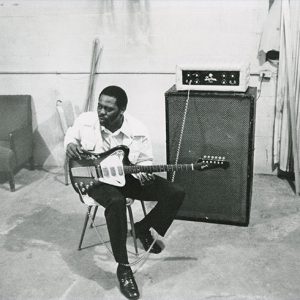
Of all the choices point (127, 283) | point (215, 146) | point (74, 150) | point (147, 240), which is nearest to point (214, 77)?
point (215, 146)

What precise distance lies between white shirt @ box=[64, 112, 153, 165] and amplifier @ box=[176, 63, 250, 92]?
0.52 metres

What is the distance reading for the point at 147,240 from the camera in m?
3.46

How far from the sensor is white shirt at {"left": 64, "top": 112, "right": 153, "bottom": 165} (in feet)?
10.8

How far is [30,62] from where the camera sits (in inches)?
191

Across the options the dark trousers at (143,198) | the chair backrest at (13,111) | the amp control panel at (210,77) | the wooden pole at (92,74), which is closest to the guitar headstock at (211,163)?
the dark trousers at (143,198)

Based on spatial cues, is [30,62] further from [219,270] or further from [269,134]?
[219,270]

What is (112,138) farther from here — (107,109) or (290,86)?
(290,86)

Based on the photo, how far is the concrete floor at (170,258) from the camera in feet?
9.80

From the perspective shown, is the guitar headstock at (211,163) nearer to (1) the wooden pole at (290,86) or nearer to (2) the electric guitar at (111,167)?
(2) the electric guitar at (111,167)

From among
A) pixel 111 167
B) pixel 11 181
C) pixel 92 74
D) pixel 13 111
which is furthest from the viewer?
pixel 13 111

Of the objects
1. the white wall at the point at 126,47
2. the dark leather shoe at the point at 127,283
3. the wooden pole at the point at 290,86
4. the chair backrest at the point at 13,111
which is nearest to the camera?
the dark leather shoe at the point at 127,283

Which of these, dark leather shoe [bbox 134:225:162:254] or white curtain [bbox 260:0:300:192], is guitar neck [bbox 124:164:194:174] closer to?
dark leather shoe [bbox 134:225:162:254]

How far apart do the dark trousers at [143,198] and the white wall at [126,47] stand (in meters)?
1.60

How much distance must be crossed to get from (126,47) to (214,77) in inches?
55.9
